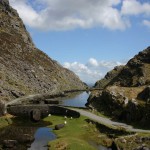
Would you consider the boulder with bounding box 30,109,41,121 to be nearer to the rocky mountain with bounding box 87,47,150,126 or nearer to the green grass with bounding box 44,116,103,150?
the green grass with bounding box 44,116,103,150

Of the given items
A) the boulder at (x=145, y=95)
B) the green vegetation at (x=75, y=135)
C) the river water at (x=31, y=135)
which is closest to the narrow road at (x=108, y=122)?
the green vegetation at (x=75, y=135)

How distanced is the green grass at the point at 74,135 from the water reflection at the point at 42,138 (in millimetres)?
1608

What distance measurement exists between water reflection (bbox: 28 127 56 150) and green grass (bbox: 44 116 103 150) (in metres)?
1.61

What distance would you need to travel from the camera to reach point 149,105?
92.0 meters

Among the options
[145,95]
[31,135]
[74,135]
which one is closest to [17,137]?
[31,135]

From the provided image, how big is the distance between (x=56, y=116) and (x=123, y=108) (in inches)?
926

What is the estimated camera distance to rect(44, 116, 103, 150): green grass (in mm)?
72863

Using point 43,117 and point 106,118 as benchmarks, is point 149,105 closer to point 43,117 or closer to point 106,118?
point 106,118

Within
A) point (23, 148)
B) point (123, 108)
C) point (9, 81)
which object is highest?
point (9, 81)

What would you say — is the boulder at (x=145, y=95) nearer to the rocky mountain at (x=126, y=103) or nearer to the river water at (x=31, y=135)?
the rocky mountain at (x=126, y=103)

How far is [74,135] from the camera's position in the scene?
280 feet

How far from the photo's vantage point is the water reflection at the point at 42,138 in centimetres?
7607

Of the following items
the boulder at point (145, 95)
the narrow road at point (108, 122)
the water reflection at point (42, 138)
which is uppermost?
Result: the boulder at point (145, 95)

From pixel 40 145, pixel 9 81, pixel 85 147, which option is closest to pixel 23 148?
pixel 40 145
